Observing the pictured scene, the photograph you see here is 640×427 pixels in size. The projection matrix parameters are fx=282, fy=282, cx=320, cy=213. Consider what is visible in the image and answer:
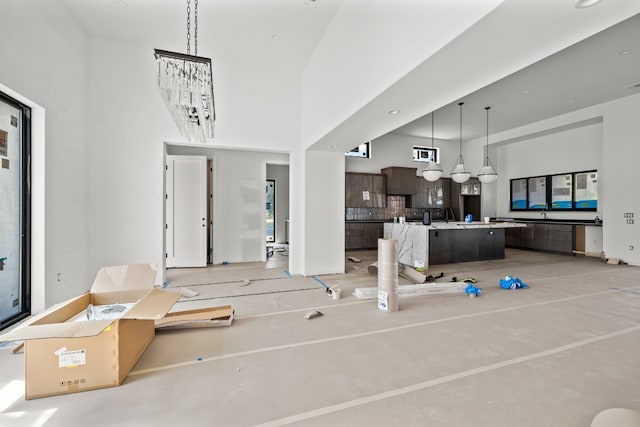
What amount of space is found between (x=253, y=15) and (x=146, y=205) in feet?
10.8

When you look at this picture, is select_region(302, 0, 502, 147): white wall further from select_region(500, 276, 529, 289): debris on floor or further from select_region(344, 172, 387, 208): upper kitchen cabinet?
select_region(344, 172, 387, 208): upper kitchen cabinet

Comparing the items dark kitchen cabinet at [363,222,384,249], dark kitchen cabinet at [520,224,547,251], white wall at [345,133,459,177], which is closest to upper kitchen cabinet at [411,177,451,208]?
white wall at [345,133,459,177]

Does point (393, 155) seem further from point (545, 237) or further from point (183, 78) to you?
point (183, 78)

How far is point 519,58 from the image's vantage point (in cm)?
223

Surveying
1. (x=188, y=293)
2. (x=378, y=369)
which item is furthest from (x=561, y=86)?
(x=188, y=293)

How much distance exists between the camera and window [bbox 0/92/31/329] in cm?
291

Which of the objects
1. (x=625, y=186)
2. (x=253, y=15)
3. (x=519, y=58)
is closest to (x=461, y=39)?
(x=519, y=58)

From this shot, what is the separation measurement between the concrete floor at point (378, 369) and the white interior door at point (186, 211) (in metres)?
2.43

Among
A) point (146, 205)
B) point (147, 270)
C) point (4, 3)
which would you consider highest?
point (4, 3)

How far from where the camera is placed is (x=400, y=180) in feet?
29.6

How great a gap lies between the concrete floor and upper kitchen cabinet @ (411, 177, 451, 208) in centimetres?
578

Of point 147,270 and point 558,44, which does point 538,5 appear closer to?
point 558,44

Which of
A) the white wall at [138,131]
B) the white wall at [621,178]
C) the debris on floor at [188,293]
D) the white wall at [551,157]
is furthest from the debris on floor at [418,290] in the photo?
the white wall at [551,157]

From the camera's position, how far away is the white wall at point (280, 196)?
420 inches
